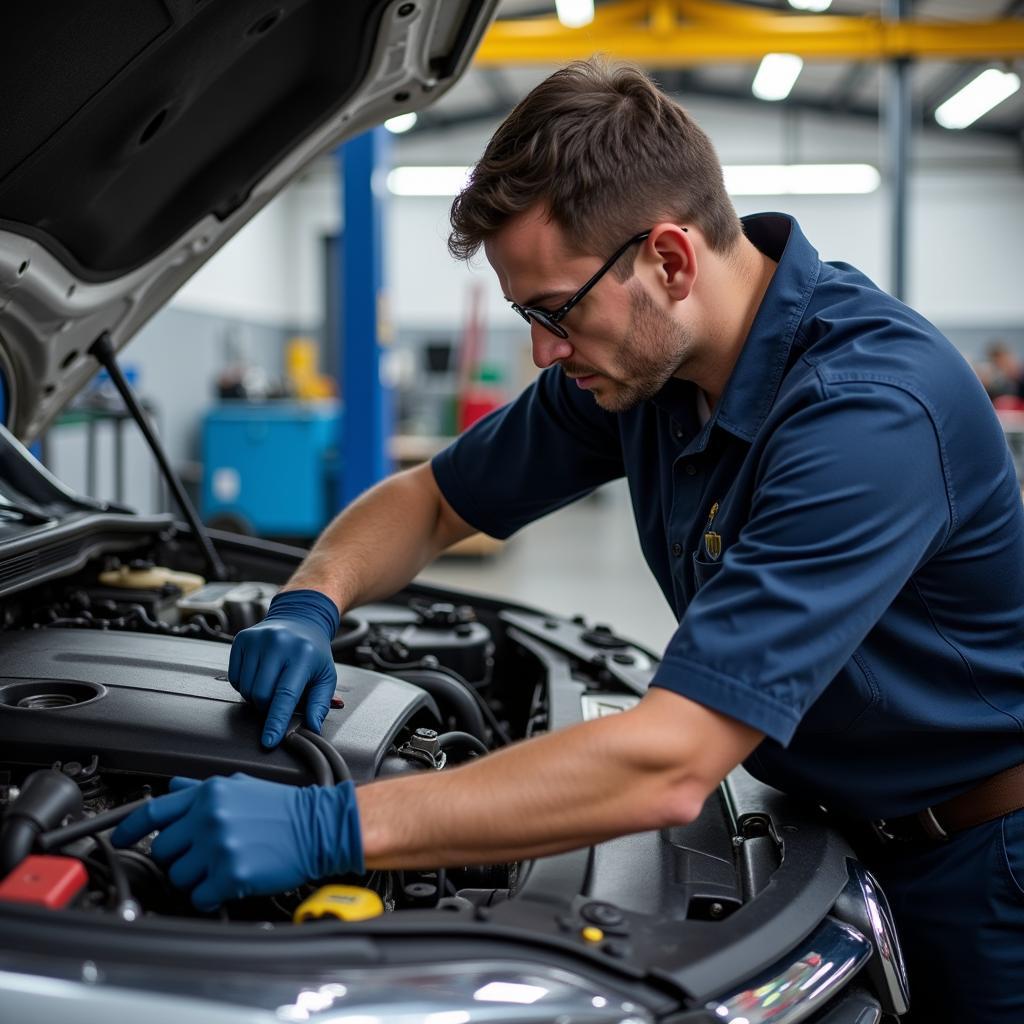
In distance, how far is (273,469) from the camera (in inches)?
285

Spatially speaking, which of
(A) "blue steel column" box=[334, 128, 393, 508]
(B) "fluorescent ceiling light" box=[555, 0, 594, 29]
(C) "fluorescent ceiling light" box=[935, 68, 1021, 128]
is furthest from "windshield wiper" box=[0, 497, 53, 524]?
(C) "fluorescent ceiling light" box=[935, 68, 1021, 128]

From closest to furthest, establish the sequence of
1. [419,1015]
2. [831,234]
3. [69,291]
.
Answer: [419,1015] < [69,291] < [831,234]

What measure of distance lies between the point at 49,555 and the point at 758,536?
3.21 feet

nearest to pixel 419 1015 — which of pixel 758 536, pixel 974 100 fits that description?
pixel 758 536

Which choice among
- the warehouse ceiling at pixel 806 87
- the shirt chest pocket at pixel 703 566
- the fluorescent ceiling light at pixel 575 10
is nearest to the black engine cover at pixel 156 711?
the shirt chest pocket at pixel 703 566

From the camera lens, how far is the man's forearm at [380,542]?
154cm

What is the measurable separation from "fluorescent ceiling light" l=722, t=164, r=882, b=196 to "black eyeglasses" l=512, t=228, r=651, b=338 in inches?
479

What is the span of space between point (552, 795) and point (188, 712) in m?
0.43

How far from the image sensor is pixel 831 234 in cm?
1277

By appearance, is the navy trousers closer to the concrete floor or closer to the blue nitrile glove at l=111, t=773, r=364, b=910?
the blue nitrile glove at l=111, t=773, r=364, b=910

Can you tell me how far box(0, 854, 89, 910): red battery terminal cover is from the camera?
2.63 ft

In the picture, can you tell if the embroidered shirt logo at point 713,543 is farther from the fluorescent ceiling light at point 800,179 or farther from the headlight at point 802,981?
the fluorescent ceiling light at point 800,179

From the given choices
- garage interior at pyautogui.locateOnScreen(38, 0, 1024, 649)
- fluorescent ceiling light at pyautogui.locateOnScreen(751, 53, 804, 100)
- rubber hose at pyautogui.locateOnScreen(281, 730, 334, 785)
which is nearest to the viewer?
rubber hose at pyautogui.locateOnScreen(281, 730, 334, 785)

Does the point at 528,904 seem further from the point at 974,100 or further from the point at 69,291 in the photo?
the point at 974,100
